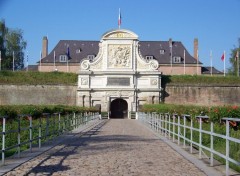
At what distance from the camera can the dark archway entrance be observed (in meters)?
56.5

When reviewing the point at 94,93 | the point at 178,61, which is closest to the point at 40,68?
the point at 94,93

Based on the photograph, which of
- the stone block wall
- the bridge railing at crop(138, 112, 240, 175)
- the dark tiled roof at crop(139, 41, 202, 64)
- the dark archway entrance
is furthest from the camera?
the dark tiled roof at crop(139, 41, 202, 64)

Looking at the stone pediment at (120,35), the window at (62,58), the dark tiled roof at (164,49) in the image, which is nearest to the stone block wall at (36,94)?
the stone pediment at (120,35)

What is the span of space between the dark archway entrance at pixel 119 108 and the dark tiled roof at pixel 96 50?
1368 centimetres

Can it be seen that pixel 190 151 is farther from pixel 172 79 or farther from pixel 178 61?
pixel 178 61

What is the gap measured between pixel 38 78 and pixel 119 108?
12120mm

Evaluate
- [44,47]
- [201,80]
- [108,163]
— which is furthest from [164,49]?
[108,163]

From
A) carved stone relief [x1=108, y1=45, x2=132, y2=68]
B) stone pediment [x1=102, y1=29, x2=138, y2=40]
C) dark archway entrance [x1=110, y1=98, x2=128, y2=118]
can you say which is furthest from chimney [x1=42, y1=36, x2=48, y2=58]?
dark archway entrance [x1=110, y1=98, x2=128, y2=118]

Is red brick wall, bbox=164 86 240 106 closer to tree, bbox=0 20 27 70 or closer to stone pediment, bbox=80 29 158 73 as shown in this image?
stone pediment, bbox=80 29 158 73

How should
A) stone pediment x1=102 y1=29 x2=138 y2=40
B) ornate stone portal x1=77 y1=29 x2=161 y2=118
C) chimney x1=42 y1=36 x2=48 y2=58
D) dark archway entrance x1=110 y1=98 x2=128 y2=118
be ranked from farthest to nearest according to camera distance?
chimney x1=42 y1=36 x2=48 y2=58
dark archway entrance x1=110 y1=98 x2=128 y2=118
stone pediment x1=102 y1=29 x2=138 y2=40
ornate stone portal x1=77 y1=29 x2=161 y2=118

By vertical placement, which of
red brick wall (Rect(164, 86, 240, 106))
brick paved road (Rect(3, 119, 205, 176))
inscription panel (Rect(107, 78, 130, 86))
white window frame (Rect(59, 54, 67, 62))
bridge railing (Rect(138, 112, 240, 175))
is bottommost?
brick paved road (Rect(3, 119, 205, 176))

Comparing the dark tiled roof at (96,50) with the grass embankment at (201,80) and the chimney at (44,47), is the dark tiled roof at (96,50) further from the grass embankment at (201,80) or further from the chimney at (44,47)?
the grass embankment at (201,80)

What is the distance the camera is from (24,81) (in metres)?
57.2

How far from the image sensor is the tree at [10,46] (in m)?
77.1
